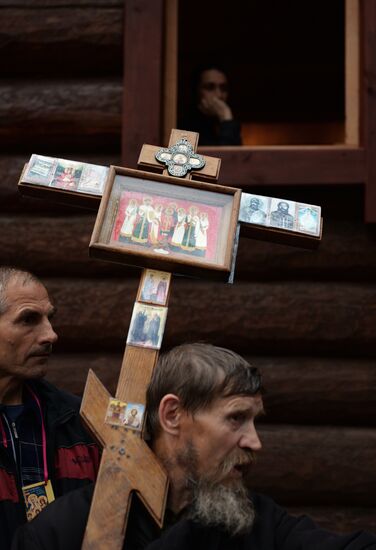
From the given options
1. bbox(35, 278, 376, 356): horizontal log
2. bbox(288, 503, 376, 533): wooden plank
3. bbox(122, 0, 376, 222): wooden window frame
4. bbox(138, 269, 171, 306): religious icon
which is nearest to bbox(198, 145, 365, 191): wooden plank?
bbox(122, 0, 376, 222): wooden window frame

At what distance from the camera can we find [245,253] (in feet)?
15.4

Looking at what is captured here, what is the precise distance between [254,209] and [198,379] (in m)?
0.59

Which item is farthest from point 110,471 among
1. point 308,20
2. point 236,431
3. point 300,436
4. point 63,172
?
point 308,20

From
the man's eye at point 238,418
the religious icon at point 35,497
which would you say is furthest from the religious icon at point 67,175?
the religious icon at point 35,497

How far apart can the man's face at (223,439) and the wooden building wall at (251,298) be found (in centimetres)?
214

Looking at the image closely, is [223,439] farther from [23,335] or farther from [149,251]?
[23,335]

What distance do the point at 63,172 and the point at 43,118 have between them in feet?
7.49

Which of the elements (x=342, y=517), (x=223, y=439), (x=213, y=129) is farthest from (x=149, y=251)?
(x=213, y=129)

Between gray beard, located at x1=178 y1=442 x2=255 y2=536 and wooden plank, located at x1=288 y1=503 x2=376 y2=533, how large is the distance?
2.25 m

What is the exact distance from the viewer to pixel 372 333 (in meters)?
4.59

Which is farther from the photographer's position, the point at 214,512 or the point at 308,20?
the point at 308,20

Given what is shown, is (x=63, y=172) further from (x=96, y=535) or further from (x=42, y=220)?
(x=42, y=220)

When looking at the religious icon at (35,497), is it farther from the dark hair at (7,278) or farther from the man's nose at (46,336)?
the dark hair at (7,278)

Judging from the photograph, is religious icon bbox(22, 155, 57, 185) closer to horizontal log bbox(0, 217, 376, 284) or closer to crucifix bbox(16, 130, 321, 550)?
crucifix bbox(16, 130, 321, 550)
